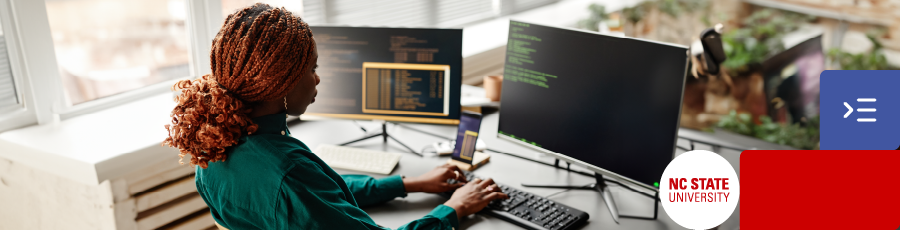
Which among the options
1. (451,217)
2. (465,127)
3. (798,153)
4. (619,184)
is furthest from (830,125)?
(451,217)

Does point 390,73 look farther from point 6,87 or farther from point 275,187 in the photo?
point 6,87

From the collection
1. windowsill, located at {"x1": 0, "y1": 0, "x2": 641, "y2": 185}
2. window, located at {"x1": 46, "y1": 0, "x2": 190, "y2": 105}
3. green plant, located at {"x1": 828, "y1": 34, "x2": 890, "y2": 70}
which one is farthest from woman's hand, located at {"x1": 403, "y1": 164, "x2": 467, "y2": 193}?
green plant, located at {"x1": 828, "y1": 34, "x2": 890, "y2": 70}

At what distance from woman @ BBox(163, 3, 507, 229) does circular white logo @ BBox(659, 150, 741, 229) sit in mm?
674

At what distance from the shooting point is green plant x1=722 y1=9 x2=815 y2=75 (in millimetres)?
4059

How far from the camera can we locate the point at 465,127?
1831 millimetres

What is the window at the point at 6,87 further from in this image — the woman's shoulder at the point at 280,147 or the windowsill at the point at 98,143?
the woman's shoulder at the point at 280,147

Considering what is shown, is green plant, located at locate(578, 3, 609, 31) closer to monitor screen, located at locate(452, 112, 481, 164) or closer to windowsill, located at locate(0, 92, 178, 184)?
monitor screen, located at locate(452, 112, 481, 164)

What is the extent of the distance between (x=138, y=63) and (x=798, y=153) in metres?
2.16

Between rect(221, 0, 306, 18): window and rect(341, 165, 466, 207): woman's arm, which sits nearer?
rect(341, 165, 466, 207): woman's arm

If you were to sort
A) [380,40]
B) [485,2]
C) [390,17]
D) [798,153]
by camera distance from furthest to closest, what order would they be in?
[485,2]
[390,17]
[380,40]
[798,153]

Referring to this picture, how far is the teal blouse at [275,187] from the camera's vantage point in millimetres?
1066

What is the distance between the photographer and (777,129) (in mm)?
3873

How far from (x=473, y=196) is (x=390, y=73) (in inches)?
25.3

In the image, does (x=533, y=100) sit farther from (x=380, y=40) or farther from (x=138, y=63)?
(x=138, y=63)
